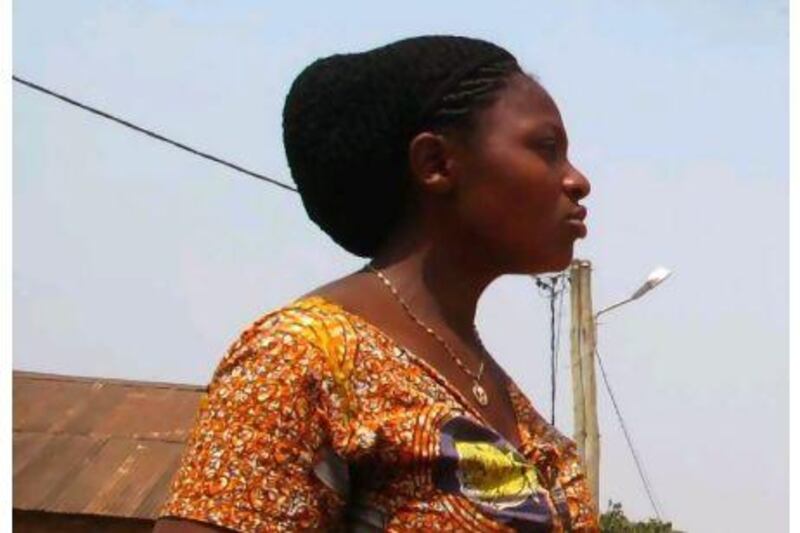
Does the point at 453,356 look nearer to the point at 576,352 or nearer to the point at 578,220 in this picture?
the point at 578,220

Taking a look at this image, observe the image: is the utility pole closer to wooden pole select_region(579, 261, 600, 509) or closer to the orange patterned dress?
wooden pole select_region(579, 261, 600, 509)

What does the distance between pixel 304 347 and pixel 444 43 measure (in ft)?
1.64

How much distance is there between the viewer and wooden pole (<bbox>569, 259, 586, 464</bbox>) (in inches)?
515

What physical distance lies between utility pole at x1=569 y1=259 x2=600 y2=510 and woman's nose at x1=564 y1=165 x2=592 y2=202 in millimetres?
10957

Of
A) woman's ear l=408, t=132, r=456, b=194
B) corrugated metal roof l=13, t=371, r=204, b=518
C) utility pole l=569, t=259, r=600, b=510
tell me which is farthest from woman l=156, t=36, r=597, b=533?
utility pole l=569, t=259, r=600, b=510

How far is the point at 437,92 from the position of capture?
6.25 feet

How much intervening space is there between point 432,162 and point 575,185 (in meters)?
0.20

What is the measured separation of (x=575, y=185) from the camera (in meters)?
1.92

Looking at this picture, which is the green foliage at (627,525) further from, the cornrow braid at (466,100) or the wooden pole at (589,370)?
the cornrow braid at (466,100)

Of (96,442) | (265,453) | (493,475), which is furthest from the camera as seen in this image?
(96,442)

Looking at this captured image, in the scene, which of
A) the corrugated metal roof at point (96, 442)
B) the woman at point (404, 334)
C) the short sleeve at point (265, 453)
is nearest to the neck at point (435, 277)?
the woman at point (404, 334)

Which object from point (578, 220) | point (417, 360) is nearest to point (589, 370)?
point (578, 220)

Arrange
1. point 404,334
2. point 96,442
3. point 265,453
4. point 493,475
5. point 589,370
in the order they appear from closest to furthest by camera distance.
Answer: point 265,453
point 493,475
point 404,334
point 96,442
point 589,370
